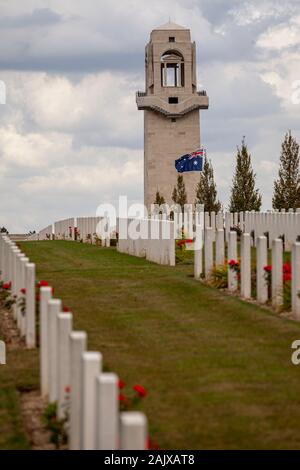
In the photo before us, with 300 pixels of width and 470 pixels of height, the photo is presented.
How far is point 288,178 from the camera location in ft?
166

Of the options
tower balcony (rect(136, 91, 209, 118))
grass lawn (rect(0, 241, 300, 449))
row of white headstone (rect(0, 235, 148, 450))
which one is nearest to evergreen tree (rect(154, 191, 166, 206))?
tower balcony (rect(136, 91, 209, 118))

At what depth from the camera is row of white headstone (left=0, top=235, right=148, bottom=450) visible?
5.81 m

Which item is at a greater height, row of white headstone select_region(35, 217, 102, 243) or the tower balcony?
the tower balcony

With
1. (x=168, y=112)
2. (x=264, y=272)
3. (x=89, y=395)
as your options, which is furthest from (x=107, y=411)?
(x=168, y=112)

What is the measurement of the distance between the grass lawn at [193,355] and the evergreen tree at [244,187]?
32.4 meters

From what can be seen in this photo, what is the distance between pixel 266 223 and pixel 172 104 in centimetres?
4183

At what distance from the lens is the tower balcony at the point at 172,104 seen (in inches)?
2830

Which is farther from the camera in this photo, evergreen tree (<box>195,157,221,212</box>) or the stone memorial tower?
the stone memorial tower

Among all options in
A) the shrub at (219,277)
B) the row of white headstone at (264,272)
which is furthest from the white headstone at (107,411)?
the shrub at (219,277)

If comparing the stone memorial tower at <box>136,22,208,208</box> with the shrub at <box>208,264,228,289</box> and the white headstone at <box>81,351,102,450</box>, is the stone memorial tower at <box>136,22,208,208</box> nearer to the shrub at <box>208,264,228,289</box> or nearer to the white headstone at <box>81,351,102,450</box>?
the shrub at <box>208,264,228,289</box>

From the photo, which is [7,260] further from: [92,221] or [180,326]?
[92,221]

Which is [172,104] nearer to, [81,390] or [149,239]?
[149,239]

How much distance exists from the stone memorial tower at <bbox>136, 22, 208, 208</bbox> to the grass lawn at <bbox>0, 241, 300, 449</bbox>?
5208 cm

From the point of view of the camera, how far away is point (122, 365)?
1110 centimetres
